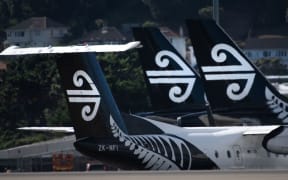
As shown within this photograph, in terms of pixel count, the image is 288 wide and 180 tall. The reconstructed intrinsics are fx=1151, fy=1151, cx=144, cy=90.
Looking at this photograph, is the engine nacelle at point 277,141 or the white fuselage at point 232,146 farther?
the white fuselage at point 232,146

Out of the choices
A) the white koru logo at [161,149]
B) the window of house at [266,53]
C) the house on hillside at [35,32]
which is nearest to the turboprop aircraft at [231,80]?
the white koru logo at [161,149]

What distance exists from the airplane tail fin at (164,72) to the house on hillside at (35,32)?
184ft

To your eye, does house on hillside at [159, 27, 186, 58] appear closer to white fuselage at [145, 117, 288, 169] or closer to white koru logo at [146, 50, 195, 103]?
white koru logo at [146, 50, 195, 103]

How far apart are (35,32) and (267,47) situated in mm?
21431

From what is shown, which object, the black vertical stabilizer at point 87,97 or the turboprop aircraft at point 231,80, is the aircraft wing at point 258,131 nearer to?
the black vertical stabilizer at point 87,97

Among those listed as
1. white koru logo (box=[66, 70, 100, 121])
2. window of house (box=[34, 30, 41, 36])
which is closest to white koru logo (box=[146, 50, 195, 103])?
white koru logo (box=[66, 70, 100, 121])

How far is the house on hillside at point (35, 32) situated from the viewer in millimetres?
102500

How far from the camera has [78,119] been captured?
3381cm

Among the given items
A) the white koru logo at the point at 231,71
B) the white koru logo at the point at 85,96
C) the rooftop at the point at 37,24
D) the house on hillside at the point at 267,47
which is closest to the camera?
the white koru logo at the point at 85,96

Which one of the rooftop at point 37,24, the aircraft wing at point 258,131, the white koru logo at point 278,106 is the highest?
the rooftop at point 37,24

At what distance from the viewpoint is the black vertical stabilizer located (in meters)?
33.4

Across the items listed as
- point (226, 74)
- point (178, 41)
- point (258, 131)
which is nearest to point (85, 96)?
point (258, 131)

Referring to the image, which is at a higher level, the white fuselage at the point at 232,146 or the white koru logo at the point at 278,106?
the white koru logo at the point at 278,106

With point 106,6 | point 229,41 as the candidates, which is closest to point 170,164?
point 229,41
